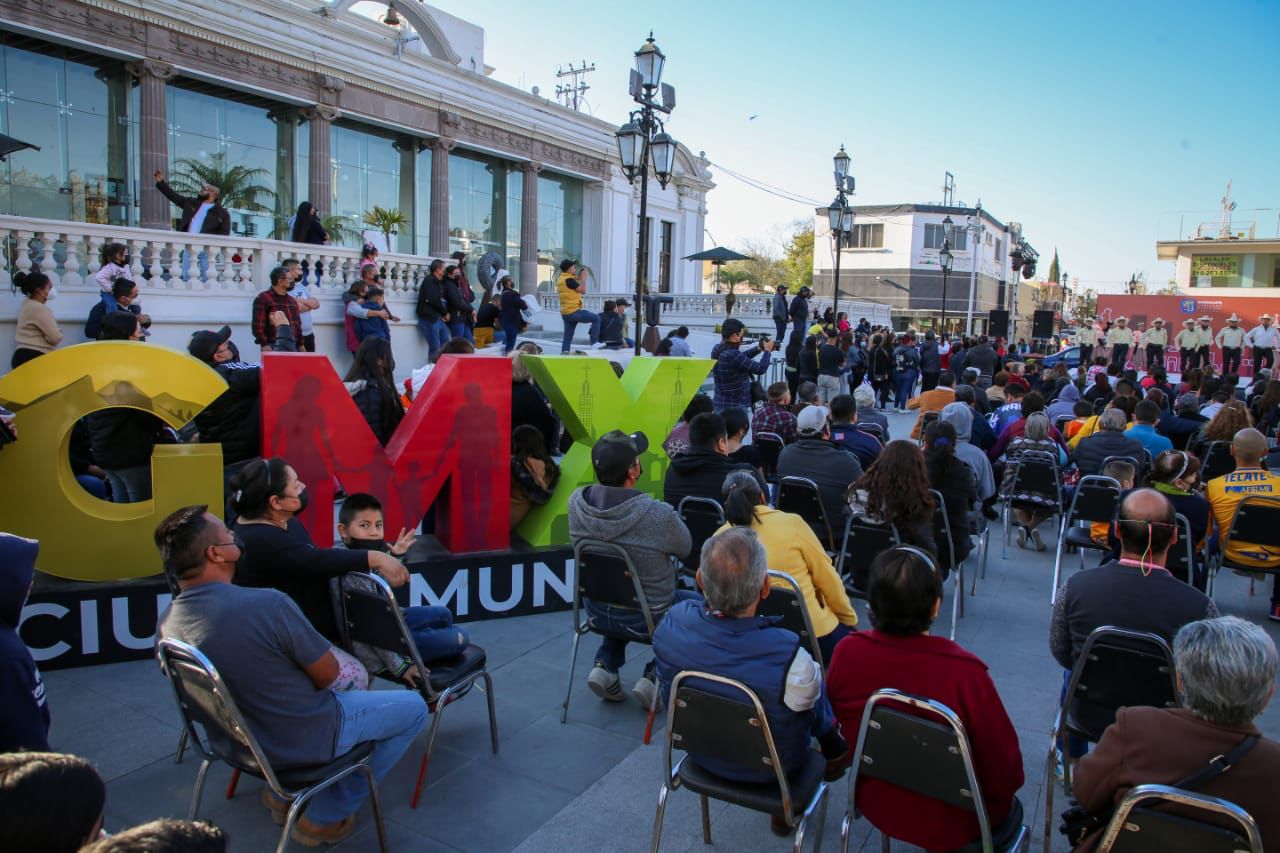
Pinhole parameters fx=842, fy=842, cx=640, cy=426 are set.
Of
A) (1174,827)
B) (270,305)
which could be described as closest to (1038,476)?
(1174,827)

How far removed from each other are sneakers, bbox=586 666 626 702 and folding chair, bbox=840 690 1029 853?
205cm

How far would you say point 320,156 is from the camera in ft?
63.7

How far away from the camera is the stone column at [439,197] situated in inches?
883

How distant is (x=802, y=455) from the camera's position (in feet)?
19.6

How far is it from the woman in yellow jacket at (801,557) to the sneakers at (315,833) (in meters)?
2.18

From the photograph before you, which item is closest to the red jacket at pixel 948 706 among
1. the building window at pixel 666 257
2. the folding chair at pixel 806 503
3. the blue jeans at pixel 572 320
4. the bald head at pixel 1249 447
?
the folding chair at pixel 806 503

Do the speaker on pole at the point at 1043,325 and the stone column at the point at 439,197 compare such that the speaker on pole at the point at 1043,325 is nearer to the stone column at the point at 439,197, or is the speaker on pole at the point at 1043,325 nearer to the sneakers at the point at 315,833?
the stone column at the point at 439,197

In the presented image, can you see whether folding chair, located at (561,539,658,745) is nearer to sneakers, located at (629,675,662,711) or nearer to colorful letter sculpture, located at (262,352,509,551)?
sneakers, located at (629,675,662,711)

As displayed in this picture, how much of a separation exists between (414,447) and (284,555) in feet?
7.29

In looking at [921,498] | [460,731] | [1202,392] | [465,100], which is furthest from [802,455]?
[465,100]

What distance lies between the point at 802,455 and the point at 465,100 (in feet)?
65.1

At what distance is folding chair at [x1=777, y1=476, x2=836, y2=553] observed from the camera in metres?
5.79

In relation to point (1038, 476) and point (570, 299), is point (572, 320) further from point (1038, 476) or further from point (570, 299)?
point (1038, 476)

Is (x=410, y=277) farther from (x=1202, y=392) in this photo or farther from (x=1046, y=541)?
(x=1202, y=392)
